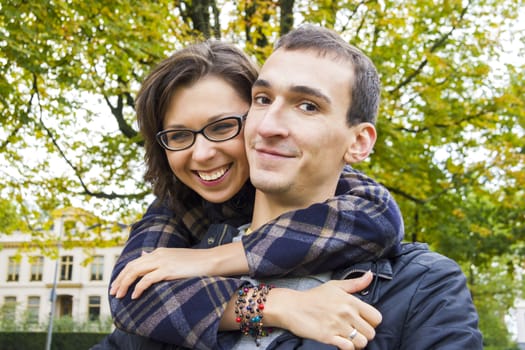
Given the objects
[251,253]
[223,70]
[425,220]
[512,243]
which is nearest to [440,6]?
[425,220]

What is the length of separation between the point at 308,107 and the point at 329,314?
0.65 meters

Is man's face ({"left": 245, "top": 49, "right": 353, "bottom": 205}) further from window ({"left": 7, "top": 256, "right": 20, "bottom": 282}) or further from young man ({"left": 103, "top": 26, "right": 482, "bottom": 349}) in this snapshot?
window ({"left": 7, "top": 256, "right": 20, "bottom": 282})

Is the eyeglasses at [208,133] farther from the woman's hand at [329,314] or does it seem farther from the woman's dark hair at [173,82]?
the woman's hand at [329,314]

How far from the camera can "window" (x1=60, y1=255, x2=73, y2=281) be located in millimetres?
59531

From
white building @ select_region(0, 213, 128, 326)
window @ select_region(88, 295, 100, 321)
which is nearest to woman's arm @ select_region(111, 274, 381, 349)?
white building @ select_region(0, 213, 128, 326)

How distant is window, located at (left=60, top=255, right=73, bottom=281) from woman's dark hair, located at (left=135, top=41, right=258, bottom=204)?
60651mm

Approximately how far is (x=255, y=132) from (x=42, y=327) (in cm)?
4171

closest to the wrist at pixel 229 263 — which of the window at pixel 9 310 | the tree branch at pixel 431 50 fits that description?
the tree branch at pixel 431 50

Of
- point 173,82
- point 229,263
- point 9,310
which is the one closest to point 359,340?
point 229,263

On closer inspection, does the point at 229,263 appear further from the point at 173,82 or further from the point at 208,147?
Answer: the point at 173,82

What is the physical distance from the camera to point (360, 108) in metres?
2.02

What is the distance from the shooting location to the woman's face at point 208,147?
2234 millimetres

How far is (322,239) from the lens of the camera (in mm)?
1829

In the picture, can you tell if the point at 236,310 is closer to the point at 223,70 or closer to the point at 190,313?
the point at 190,313
